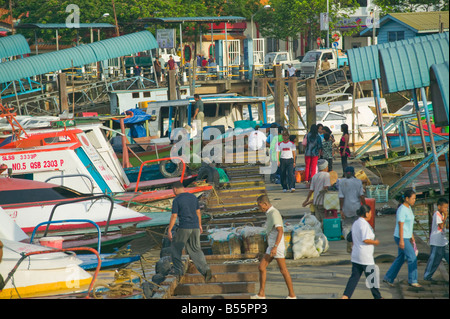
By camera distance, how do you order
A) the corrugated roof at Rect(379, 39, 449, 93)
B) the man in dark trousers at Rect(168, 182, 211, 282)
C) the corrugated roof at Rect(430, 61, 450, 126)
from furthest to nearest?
1. the corrugated roof at Rect(379, 39, 449, 93)
2. the man in dark trousers at Rect(168, 182, 211, 282)
3. the corrugated roof at Rect(430, 61, 450, 126)

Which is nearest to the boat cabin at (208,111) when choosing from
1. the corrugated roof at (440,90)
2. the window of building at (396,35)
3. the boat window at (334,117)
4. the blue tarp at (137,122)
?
the blue tarp at (137,122)

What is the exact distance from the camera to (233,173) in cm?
2169

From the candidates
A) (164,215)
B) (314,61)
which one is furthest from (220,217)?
(314,61)

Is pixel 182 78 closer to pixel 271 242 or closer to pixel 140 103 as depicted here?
pixel 140 103

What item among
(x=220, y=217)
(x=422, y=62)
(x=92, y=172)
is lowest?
(x=220, y=217)

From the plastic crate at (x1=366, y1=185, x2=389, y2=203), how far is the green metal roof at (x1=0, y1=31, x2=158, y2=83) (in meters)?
19.3

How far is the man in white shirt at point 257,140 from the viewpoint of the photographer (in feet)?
68.1

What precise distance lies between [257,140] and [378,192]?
5.89 m

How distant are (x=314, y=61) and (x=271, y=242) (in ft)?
116

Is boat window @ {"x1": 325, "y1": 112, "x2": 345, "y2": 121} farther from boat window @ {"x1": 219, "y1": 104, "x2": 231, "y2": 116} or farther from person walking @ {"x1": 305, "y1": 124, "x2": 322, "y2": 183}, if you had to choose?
person walking @ {"x1": 305, "y1": 124, "x2": 322, "y2": 183}

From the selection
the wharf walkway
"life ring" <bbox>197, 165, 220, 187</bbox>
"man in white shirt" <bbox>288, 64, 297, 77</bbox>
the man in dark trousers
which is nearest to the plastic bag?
the wharf walkway

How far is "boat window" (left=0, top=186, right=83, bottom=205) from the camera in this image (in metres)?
14.8

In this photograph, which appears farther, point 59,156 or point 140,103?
point 140,103

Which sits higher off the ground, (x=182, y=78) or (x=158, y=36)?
(x=158, y=36)
